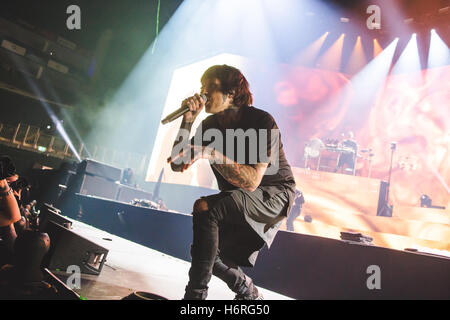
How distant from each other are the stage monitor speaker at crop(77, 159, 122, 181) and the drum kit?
527 centimetres

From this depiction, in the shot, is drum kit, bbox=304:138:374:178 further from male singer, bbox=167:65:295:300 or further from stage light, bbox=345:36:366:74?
male singer, bbox=167:65:295:300

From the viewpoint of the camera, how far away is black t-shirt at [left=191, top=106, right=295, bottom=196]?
1.46 metres

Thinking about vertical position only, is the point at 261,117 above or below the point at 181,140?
above

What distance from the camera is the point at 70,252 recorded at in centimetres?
175

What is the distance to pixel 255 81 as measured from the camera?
8758 millimetres

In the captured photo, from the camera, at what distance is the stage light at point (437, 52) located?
7.71 meters

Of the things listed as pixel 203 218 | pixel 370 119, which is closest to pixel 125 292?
pixel 203 218

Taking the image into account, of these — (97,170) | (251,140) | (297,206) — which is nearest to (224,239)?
(251,140)

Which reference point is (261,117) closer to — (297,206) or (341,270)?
(341,270)

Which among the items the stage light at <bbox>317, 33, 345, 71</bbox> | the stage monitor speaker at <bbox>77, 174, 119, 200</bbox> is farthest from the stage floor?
the stage light at <bbox>317, 33, 345, 71</bbox>

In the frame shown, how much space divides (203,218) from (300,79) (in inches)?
340

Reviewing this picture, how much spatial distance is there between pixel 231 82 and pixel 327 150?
23.0 ft

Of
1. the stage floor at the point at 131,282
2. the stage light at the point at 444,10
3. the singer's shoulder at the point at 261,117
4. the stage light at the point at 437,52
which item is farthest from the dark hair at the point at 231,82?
the stage light at the point at 437,52

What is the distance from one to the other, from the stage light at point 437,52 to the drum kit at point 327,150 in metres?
2.95
